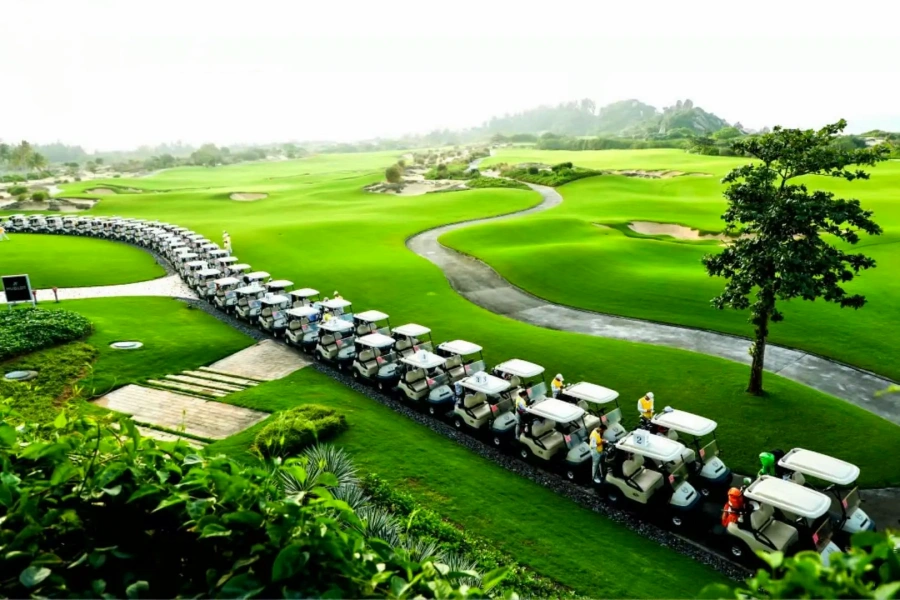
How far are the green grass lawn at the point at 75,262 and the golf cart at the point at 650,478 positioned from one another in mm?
35173

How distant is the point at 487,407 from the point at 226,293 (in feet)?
61.9

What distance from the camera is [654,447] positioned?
44.9 ft

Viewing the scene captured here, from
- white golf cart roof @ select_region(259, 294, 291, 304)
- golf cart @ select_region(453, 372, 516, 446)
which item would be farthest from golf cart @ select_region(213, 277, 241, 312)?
golf cart @ select_region(453, 372, 516, 446)

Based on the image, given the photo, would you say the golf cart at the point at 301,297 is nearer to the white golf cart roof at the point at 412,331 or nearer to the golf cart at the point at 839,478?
the white golf cart roof at the point at 412,331

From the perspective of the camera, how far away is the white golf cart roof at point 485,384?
16.8m

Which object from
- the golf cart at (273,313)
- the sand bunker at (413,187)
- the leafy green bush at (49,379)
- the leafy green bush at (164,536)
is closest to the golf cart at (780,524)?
the leafy green bush at (164,536)

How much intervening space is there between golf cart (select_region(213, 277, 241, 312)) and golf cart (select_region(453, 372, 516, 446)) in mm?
17331

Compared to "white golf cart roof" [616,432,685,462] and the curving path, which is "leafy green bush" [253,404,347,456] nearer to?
"white golf cart roof" [616,432,685,462]

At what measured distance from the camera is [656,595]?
11.0 m

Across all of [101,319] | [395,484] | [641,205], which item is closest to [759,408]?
[395,484]

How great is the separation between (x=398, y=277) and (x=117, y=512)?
32.3m

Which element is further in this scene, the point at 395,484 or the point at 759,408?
the point at 759,408

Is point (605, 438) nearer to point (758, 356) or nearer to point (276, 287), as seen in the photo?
point (758, 356)

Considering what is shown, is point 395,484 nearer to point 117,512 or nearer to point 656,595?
point 656,595
